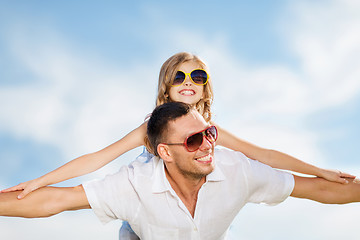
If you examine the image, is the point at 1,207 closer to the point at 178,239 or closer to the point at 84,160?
the point at 84,160

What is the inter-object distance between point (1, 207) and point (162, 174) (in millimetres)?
1638

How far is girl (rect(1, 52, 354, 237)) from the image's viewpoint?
181 inches

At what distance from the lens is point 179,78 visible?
5.72m

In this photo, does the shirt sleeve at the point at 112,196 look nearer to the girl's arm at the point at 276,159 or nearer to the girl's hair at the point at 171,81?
the girl's arm at the point at 276,159

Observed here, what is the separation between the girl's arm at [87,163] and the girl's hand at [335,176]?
2.31m

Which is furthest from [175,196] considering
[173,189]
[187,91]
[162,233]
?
[187,91]

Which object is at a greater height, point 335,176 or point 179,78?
point 179,78

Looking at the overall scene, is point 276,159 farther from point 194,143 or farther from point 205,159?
point 194,143

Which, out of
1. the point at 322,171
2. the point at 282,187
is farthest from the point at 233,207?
the point at 322,171

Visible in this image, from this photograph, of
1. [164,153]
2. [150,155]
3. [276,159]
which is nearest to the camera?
[164,153]

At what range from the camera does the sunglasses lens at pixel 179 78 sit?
570cm

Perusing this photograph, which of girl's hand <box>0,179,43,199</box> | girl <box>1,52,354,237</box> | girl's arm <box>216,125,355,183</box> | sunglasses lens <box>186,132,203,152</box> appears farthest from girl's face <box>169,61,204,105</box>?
girl's hand <box>0,179,43,199</box>

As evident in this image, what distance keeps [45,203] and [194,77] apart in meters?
2.76

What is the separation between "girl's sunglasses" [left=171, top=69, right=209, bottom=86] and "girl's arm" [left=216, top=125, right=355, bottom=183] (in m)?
0.84
